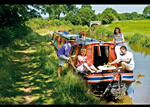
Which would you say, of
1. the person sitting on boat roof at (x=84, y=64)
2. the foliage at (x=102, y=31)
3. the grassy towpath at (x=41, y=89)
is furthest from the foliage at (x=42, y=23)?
the person sitting on boat roof at (x=84, y=64)

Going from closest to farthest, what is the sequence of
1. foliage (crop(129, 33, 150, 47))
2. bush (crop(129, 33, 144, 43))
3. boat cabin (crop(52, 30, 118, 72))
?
boat cabin (crop(52, 30, 118, 72)), foliage (crop(129, 33, 150, 47)), bush (crop(129, 33, 144, 43))

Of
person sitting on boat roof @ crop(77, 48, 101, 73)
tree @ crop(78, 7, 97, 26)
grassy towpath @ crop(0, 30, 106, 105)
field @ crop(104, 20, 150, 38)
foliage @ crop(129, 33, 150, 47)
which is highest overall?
tree @ crop(78, 7, 97, 26)

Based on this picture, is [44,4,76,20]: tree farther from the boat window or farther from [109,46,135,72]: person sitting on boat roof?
[109,46,135,72]: person sitting on boat roof

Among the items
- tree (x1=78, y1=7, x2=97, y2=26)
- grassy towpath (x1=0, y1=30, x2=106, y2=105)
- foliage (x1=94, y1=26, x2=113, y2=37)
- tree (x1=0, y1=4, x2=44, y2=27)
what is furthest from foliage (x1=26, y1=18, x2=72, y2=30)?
grassy towpath (x1=0, y1=30, x2=106, y2=105)

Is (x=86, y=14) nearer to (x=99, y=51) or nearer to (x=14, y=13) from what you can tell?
(x=14, y=13)

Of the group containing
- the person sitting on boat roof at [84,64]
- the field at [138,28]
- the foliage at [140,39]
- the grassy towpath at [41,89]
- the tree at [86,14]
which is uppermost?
the tree at [86,14]

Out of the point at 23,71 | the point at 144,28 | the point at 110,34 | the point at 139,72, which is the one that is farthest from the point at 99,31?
the point at 23,71

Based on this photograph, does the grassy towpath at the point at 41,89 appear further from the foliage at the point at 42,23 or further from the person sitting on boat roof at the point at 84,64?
the foliage at the point at 42,23

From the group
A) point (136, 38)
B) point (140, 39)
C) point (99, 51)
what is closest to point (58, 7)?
point (99, 51)

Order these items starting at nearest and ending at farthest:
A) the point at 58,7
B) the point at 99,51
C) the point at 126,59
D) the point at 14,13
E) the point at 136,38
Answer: the point at 126,59
the point at 99,51
the point at 58,7
the point at 14,13
the point at 136,38

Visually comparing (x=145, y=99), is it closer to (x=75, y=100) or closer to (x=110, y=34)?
(x=75, y=100)

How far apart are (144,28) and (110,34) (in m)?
8.82

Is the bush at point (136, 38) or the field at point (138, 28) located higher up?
the field at point (138, 28)

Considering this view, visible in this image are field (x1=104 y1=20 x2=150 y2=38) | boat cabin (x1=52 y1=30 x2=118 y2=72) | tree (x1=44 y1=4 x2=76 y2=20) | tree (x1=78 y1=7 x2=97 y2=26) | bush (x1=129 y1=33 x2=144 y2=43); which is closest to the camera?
boat cabin (x1=52 y1=30 x2=118 y2=72)
